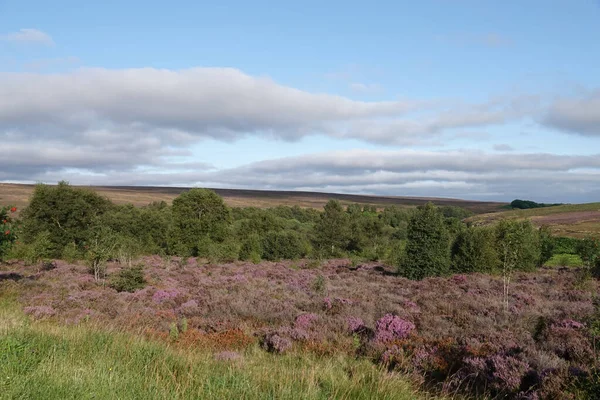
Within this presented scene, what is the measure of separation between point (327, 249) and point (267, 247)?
395 inches

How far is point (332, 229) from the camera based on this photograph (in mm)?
51594

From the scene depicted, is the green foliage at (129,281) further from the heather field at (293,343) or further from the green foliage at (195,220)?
the green foliage at (195,220)

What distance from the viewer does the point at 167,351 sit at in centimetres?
618

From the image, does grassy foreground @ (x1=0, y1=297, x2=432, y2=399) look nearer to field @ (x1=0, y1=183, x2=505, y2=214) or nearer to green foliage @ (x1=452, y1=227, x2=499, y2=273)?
green foliage @ (x1=452, y1=227, x2=499, y2=273)

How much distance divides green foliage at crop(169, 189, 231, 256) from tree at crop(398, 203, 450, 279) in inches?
1027

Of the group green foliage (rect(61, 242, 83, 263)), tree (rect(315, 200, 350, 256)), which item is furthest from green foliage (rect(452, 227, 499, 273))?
green foliage (rect(61, 242, 83, 263))

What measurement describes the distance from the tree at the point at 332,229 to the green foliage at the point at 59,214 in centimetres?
2663

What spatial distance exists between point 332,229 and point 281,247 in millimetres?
9863

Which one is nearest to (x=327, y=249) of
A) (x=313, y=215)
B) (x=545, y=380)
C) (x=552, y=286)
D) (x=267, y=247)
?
(x=267, y=247)

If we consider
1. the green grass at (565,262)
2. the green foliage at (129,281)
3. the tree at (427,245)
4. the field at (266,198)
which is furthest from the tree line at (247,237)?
the field at (266,198)

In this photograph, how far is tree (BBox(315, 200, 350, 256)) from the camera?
5156cm

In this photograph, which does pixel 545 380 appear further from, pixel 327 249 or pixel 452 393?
pixel 327 249

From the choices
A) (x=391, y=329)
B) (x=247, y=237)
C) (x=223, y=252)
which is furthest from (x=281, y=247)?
(x=391, y=329)

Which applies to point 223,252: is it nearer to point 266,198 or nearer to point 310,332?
point 310,332
